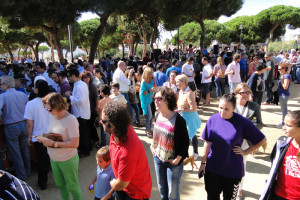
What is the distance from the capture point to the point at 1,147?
395 centimetres

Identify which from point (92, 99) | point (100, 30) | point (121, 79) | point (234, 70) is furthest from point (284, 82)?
point (100, 30)

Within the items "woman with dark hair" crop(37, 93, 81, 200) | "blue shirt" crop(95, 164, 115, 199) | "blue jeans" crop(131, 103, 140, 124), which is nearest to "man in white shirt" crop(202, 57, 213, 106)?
"blue jeans" crop(131, 103, 140, 124)

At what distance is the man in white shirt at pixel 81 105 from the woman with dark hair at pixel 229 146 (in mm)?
2904

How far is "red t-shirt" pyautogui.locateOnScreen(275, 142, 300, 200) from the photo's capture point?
208 centimetres

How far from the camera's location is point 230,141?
7.98ft

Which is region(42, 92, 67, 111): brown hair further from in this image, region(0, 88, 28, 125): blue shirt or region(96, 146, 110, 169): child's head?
region(0, 88, 28, 125): blue shirt

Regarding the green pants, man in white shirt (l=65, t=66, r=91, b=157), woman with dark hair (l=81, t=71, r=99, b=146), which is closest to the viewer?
the green pants

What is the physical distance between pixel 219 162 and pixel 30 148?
3.74 m

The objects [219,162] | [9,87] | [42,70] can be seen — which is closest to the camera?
[219,162]

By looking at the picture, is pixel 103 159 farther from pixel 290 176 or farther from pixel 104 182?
pixel 290 176

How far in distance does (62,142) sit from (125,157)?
1257 millimetres

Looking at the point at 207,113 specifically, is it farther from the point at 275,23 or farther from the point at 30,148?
the point at 275,23

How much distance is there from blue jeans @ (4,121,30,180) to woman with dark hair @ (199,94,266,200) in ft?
11.0

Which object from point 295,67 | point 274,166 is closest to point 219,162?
point 274,166
